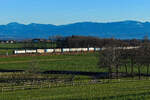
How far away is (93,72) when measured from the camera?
6281 cm

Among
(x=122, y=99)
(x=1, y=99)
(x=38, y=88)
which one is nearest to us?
(x=122, y=99)

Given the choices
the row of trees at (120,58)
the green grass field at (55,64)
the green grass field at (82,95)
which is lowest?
the green grass field at (55,64)

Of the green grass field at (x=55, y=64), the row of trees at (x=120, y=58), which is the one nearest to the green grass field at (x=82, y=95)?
the row of trees at (x=120, y=58)

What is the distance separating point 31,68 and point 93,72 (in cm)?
1174

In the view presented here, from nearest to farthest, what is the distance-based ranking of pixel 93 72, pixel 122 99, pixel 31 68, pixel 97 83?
pixel 122 99 < pixel 97 83 < pixel 31 68 < pixel 93 72

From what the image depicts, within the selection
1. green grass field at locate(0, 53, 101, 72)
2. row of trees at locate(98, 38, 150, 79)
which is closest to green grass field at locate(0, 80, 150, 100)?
row of trees at locate(98, 38, 150, 79)

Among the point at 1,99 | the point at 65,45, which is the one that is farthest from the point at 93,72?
the point at 65,45

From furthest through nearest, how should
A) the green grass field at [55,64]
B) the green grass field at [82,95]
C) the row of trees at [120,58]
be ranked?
1. the green grass field at [55,64]
2. the row of trees at [120,58]
3. the green grass field at [82,95]

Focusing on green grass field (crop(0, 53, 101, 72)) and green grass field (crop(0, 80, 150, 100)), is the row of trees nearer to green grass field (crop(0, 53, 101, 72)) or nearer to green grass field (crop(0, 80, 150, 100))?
green grass field (crop(0, 53, 101, 72))

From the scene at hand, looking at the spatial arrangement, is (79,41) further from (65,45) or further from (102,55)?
(102,55)

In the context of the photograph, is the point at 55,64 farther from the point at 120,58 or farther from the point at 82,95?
the point at 82,95

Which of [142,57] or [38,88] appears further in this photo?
[142,57]

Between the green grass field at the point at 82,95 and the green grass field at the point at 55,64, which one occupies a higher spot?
the green grass field at the point at 82,95

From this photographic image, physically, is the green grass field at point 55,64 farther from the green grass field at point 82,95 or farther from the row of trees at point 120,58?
the green grass field at point 82,95
